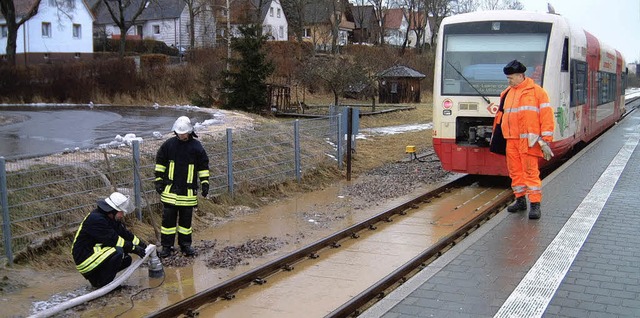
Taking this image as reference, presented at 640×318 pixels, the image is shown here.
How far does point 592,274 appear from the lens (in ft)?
21.2

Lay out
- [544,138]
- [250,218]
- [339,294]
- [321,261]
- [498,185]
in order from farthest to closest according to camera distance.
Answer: [498,185]
[250,218]
[544,138]
[321,261]
[339,294]

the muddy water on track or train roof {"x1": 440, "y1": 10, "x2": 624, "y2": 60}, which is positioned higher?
train roof {"x1": 440, "y1": 10, "x2": 624, "y2": 60}

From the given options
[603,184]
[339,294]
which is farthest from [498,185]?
[339,294]

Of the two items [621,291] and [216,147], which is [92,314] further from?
[216,147]

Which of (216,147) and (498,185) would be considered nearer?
(216,147)

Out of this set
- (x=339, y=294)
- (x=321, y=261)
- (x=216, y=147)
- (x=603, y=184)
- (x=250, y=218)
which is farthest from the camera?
(x=603, y=184)

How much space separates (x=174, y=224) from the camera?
7.66 meters

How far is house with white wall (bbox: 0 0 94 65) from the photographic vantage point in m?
55.4

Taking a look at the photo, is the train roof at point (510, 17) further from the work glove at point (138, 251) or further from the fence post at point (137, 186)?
the work glove at point (138, 251)

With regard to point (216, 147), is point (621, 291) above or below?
below

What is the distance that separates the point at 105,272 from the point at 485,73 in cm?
845

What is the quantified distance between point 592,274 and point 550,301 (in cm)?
106

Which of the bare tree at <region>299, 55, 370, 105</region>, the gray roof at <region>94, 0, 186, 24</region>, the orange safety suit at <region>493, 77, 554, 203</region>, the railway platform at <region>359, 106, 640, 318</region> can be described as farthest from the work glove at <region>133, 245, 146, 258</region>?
the gray roof at <region>94, 0, 186, 24</region>

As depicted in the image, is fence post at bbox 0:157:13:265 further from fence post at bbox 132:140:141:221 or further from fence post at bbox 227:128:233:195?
fence post at bbox 227:128:233:195
